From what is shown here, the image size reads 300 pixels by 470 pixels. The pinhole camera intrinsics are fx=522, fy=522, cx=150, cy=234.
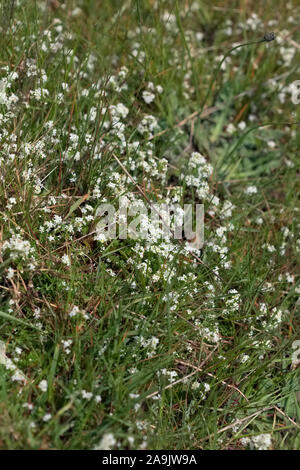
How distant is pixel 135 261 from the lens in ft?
10.6

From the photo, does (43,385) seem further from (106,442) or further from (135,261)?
(135,261)

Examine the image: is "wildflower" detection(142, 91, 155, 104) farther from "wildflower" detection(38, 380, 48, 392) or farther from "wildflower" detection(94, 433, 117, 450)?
"wildflower" detection(94, 433, 117, 450)

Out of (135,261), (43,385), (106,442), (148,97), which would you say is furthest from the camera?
(148,97)

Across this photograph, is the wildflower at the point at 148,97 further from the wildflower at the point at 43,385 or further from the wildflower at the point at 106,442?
the wildflower at the point at 106,442

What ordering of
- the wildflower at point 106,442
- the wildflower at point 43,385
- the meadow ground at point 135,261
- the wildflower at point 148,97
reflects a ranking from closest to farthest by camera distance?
1. the wildflower at point 106,442
2. the wildflower at point 43,385
3. the meadow ground at point 135,261
4. the wildflower at point 148,97

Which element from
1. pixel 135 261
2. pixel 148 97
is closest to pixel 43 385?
pixel 135 261

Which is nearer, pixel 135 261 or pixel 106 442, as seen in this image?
pixel 106 442

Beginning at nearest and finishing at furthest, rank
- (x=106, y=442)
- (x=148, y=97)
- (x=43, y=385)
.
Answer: (x=106, y=442), (x=43, y=385), (x=148, y=97)

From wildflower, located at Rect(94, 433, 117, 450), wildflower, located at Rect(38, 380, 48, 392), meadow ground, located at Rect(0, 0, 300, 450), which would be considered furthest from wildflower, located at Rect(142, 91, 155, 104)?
wildflower, located at Rect(94, 433, 117, 450)

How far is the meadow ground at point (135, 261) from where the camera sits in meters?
2.69

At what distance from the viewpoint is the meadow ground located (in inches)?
106

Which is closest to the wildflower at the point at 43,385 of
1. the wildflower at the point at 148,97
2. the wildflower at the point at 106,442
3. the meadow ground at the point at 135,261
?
the meadow ground at the point at 135,261

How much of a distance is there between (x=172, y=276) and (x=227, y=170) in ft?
5.04

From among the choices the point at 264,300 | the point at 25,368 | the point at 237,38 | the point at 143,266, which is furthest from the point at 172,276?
the point at 237,38
